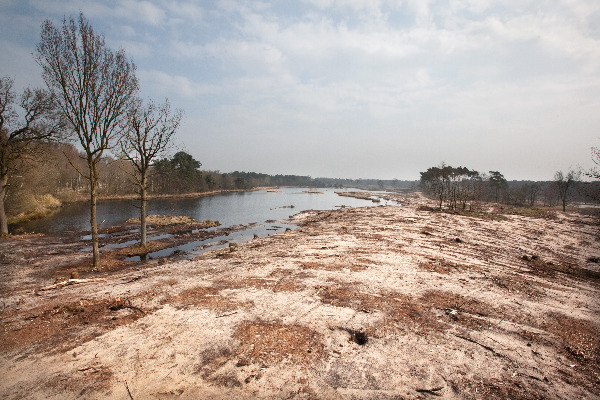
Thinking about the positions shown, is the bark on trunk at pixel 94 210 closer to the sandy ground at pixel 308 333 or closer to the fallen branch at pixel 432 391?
the sandy ground at pixel 308 333

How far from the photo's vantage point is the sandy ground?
12.9ft

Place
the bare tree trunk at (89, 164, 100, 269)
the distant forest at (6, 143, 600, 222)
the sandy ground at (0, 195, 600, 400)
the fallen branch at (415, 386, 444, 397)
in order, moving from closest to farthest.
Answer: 1. the fallen branch at (415, 386, 444, 397)
2. the sandy ground at (0, 195, 600, 400)
3. the bare tree trunk at (89, 164, 100, 269)
4. the distant forest at (6, 143, 600, 222)

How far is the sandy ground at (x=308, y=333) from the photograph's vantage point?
394cm

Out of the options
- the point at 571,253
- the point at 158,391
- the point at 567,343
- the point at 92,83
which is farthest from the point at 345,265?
the point at 571,253

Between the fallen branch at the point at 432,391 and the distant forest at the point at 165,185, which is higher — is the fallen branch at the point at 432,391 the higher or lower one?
the lower one

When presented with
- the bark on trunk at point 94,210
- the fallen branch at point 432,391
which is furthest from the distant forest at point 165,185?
the fallen branch at point 432,391

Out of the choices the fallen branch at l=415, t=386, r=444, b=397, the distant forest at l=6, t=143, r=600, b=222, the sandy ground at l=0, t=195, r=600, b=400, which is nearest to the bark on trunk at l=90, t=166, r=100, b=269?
the sandy ground at l=0, t=195, r=600, b=400

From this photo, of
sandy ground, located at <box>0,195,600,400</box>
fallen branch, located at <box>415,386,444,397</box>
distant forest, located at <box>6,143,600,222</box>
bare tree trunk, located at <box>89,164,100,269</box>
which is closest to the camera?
fallen branch, located at <box>415,386,444,397</box>

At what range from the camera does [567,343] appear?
5.26 metres

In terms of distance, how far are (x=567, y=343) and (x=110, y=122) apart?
17149 mm

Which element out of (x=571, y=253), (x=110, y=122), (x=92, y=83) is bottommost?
(x=571, y=253)

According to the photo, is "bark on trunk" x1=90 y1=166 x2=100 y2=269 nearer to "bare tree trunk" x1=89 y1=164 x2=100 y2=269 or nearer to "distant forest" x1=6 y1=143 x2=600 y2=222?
"bare tree trunk" x1=89 y1=164 x2=100 y2=269

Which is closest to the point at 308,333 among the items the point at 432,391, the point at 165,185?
the point at 432,391

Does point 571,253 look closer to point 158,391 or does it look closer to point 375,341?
point 375,341
